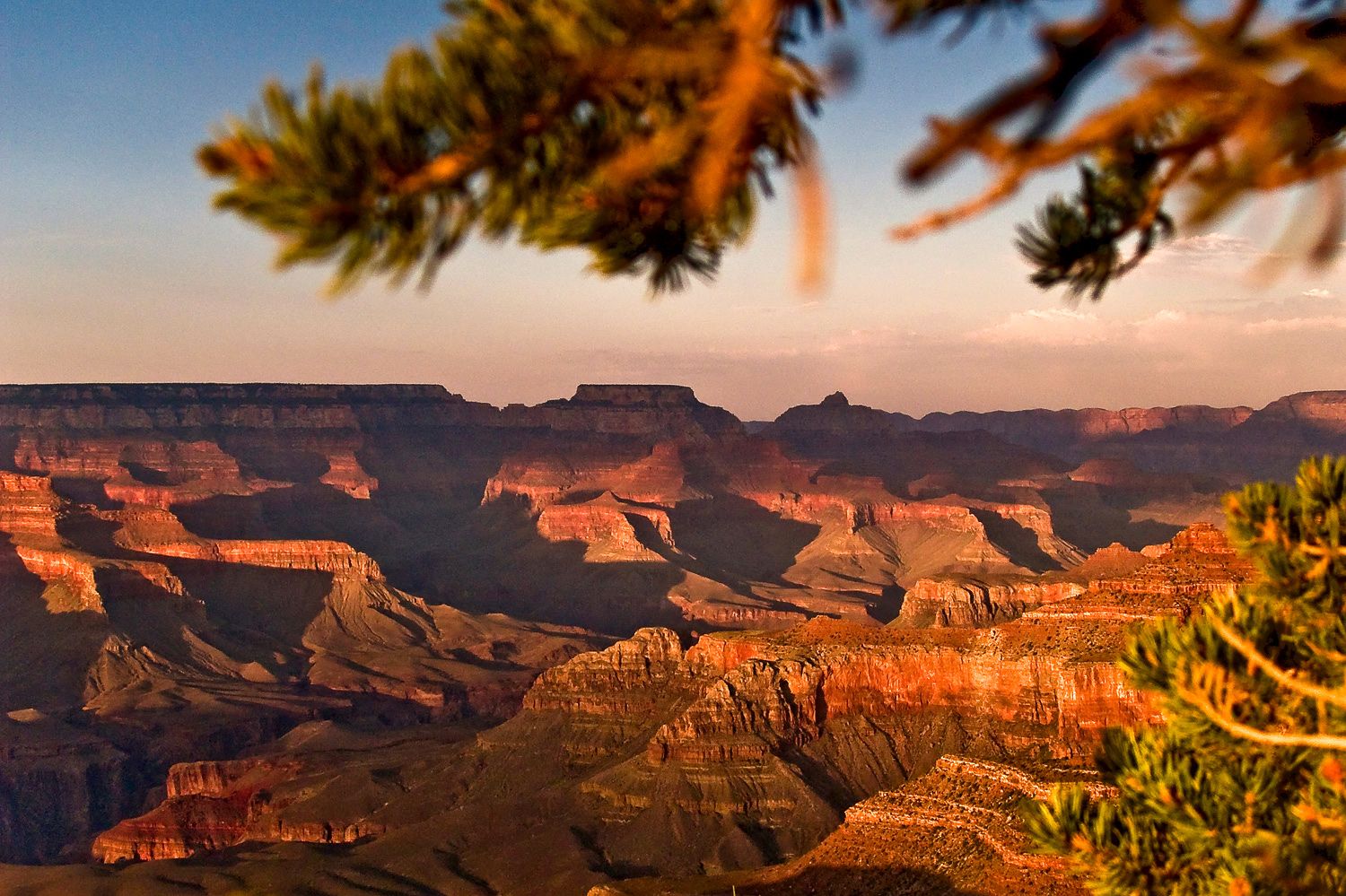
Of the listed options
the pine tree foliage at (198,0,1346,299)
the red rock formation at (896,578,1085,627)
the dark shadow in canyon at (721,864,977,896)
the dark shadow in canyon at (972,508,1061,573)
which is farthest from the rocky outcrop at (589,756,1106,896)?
the dark shadow in canyon at (972,508,1061,573)

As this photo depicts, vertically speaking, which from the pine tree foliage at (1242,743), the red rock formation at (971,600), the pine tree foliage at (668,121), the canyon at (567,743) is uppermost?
the pine tree foliage at (668,121)

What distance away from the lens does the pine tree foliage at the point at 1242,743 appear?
9672 millimetres

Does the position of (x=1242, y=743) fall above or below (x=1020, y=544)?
above

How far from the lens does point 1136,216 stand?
9.74 m

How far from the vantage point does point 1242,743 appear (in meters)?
10.3

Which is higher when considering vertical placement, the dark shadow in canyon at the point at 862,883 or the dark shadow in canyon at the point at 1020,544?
the dark shadow in canyon at the point at 1020,544

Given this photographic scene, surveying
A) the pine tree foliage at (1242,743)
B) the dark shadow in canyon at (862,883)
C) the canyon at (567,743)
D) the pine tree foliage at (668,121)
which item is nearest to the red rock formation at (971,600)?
the canyon at (567,743)

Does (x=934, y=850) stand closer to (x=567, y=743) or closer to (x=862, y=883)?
(x=862, y=883)

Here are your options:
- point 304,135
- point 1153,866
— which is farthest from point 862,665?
point 304,135

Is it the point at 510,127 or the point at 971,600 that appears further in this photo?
the point at 971,600

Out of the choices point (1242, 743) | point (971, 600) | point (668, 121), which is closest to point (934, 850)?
point (1242, 743)

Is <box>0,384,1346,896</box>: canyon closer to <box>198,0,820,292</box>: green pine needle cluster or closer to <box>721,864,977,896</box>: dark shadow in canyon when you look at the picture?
<box>721,864,977,896</box>: dark shadow in canyon

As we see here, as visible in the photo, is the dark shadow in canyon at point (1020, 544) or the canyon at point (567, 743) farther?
the dark shadow in canyon at point (1020, 544)

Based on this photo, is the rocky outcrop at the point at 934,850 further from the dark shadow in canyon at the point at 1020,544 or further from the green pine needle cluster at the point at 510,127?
the dark shadow in canyon at the point at 1020,544
